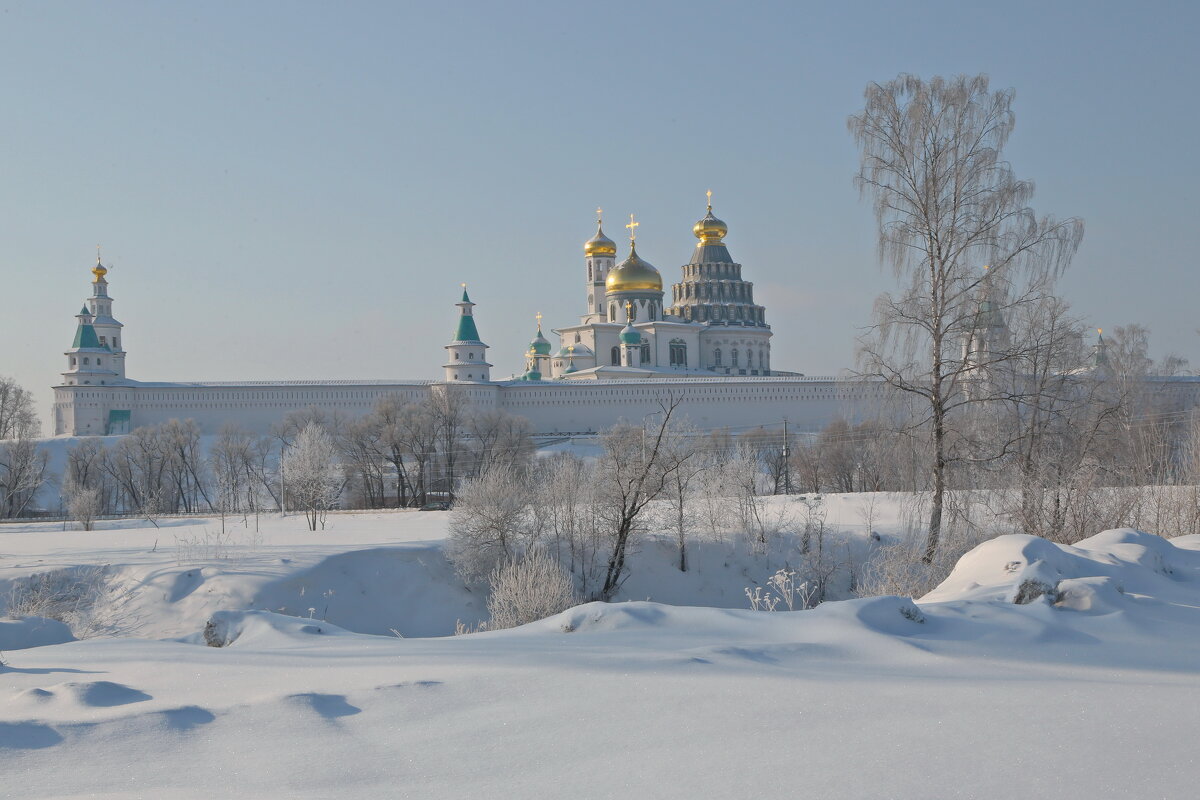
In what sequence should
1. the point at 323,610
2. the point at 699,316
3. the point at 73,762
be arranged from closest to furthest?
1. the point at 73,762
2. the point at 323,610
3. the point at 699,316

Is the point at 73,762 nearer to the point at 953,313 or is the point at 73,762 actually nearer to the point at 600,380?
the point at 953,313

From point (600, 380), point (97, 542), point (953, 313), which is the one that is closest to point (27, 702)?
point (953, 313)

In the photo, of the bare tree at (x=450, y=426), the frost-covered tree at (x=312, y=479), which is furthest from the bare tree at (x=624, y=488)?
Result: the bare tree at (x=450, y=426)

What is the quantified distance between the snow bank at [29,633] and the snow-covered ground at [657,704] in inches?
0.8

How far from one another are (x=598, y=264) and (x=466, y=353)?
1535 cm

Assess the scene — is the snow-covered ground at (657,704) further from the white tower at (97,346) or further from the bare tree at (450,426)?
the white tower at (97,346)

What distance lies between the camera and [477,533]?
48.8 feet

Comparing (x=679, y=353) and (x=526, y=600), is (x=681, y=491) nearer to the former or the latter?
(x=526, y=600)

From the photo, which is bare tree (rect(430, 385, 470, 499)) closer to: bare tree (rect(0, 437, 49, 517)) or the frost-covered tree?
the frost-covered tree

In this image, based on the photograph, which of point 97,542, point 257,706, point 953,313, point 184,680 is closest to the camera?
point 257,706

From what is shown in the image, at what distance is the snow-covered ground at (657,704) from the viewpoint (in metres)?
2.66

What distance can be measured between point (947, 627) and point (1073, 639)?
0.49 m

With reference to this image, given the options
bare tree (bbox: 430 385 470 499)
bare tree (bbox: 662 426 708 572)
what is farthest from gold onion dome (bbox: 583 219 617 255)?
bare tree (bbox: 662 426 708 572)

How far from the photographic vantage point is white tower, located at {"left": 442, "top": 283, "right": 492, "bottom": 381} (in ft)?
153
